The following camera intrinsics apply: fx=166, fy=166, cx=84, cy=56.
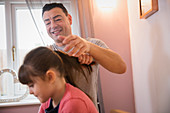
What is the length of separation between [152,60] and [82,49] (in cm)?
93

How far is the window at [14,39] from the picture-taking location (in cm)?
227

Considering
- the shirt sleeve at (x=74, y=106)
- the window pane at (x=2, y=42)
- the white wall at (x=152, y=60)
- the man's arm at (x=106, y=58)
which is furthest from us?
the window pane at (x=2, y=42)

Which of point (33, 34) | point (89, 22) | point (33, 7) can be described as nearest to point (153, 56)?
point (89, 22)

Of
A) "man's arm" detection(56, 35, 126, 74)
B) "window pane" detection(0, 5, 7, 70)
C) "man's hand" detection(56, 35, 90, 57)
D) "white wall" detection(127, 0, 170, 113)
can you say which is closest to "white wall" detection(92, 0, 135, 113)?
"white wall" detection(127, 0, 170, 113)

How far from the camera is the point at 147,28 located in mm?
1546

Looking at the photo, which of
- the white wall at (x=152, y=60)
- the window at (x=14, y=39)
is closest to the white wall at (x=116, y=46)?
the white wall at (x=152, y=60)

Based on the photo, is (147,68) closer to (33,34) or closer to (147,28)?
(147,28)

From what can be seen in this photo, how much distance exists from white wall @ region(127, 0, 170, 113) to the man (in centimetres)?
42

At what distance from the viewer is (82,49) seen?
0.77m

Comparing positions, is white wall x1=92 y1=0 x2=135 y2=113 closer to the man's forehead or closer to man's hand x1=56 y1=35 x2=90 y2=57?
the man's forehead

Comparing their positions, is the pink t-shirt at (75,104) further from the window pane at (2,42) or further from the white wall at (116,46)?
the window pane at (2,42)

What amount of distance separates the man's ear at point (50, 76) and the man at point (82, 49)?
0.11 m

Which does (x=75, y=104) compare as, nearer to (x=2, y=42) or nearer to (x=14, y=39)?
(x=14, y=39)

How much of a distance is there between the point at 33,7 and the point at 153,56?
148 centimetres
